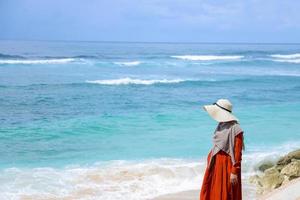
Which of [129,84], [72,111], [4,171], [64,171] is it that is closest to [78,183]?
[64,171]

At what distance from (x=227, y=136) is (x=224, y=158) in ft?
0.70

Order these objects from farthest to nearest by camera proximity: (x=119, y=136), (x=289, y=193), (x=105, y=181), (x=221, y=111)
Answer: (x=119, y=136) < (x=105, y=181) < (x=289, y=193) < (x=221, y=111)

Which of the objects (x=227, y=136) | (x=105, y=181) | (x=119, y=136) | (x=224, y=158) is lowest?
(x=105, y=181)

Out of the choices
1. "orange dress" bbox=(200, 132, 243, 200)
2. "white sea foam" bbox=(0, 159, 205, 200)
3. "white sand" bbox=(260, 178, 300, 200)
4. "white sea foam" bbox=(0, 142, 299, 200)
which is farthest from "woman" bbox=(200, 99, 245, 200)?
"white sea foam" bbox=(0, 159, 205, 200)

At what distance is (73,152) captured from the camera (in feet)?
35.3

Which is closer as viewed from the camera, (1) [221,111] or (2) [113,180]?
(1) [221,111]

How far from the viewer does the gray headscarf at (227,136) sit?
435 centimetres

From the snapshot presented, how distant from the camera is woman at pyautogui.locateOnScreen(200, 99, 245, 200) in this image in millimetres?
4344

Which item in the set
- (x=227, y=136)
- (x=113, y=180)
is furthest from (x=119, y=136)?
(x=227, y=136)

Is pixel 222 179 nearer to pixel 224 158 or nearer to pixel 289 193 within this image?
pixel 224 158

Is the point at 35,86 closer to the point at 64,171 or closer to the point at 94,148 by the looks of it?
the point at 94,148

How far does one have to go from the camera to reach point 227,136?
4.37 m

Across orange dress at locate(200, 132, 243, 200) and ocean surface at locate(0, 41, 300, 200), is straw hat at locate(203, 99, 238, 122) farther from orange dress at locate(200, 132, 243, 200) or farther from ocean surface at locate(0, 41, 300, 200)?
ocean surface at locate(0, 41, 300, 200)

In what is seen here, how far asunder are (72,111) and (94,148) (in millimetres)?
5698
